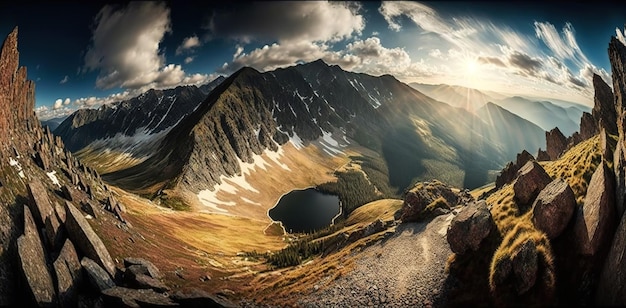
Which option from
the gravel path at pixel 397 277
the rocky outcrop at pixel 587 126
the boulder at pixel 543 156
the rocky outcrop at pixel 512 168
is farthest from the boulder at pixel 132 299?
the boulder at pixel 543 156

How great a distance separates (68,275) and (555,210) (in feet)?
165

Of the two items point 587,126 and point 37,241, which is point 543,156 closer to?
point 587,126

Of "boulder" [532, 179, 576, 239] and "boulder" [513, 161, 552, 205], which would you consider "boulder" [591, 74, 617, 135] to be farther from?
"boulder" [532, 179, 576, 239]

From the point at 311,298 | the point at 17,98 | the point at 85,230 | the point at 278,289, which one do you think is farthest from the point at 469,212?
the point at 17,98

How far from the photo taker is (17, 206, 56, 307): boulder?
28.3 metres

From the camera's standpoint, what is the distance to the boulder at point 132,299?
97.0 ft

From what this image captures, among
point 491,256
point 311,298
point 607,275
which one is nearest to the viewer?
point 607,275

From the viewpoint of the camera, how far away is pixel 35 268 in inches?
1177

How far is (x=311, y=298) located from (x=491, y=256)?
2338cm

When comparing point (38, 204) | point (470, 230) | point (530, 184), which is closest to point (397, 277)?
point (470, 230)

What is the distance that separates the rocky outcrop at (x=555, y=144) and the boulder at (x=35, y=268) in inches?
4731

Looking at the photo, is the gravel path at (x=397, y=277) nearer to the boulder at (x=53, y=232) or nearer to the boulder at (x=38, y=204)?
the boulder at (x=53, y=232)

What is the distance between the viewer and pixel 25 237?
104ft

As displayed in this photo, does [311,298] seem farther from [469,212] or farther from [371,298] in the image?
[469,212]
